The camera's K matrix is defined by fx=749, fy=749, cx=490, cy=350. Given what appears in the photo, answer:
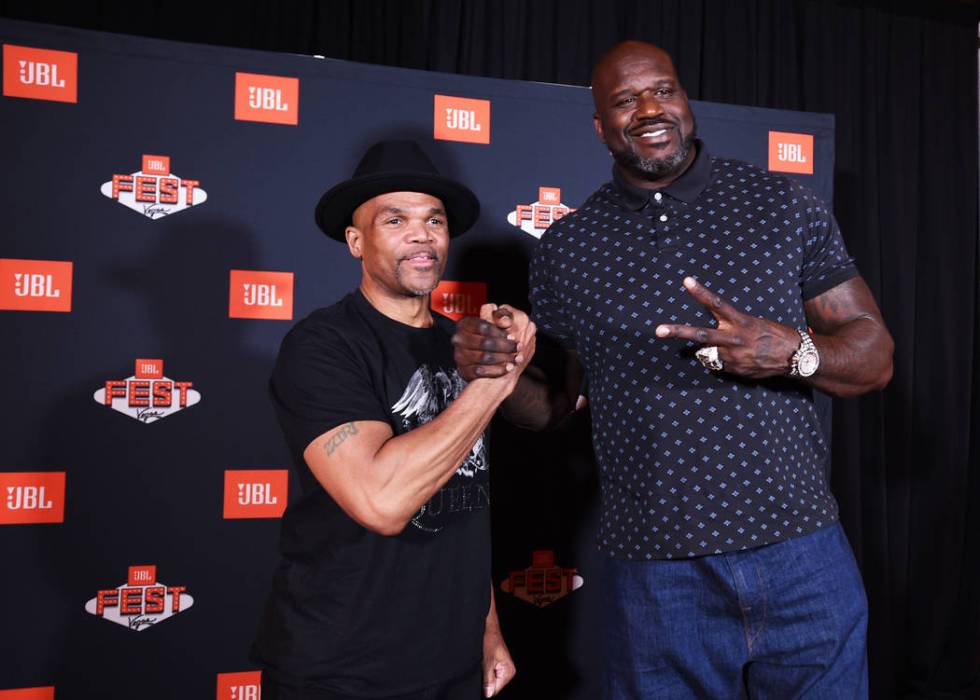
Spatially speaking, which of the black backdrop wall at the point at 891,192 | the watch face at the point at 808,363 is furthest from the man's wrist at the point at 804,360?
the black backdrop wall at the point at 891,192

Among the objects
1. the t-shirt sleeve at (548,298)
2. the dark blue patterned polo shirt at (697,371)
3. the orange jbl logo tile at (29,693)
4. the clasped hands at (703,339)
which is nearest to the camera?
the clasped hands at (703,339)

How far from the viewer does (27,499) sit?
Result: 200 cm

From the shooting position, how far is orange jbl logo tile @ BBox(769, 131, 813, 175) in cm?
263

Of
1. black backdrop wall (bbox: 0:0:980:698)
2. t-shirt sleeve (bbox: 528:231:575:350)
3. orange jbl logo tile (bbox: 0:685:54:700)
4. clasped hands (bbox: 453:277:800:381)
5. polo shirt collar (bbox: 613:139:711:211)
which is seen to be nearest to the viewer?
clasped hands (bbox: 453:277:800:381)

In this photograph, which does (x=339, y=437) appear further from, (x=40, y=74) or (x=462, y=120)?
(x=40, y=74)

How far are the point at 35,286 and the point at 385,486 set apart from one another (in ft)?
4.67

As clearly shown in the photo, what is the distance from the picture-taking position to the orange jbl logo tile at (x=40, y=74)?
2.02 metres

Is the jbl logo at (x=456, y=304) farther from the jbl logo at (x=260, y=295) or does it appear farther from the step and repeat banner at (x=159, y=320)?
the jbl logo at (x=260, y=295)

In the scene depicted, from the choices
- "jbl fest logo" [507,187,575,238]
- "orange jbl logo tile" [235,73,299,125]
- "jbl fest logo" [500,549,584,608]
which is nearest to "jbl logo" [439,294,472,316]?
"jbl fest logo" [507,187,575,238]

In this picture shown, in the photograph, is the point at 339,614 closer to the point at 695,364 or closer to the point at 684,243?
the point at 695,364

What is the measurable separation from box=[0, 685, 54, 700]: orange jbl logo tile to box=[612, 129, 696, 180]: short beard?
6.54ft

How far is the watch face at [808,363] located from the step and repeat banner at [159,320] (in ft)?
4.25

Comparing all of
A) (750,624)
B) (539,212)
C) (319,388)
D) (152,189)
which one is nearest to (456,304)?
(539,212)

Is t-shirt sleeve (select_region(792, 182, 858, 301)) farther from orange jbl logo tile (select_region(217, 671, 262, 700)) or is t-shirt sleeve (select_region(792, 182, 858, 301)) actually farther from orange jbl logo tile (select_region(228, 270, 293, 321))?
orange jbl logo tile (select_region(217, 671, 262, 700))
